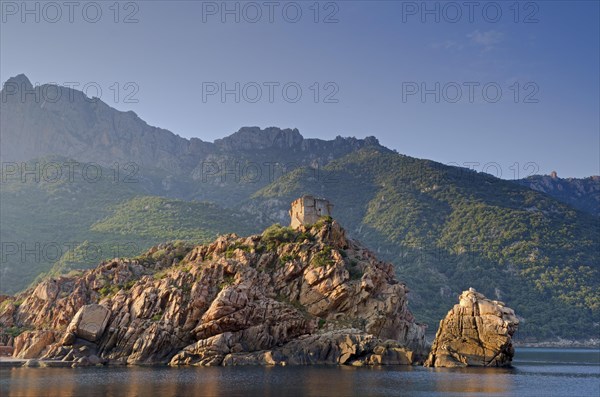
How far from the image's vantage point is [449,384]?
75562mm

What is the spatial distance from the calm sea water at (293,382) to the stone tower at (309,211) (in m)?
46.6

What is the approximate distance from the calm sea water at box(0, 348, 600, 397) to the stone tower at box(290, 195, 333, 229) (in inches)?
1836

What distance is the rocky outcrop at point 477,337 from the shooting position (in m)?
Result: 100

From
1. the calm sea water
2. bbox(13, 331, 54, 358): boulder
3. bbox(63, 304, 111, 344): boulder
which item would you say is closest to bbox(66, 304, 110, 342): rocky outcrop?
bbox(63, 304, 111, 344): boulder

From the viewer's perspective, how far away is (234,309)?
337ft

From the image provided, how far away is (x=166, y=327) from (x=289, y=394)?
144ft

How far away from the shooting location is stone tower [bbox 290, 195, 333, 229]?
136125 mm

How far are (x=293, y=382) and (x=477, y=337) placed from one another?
126ft

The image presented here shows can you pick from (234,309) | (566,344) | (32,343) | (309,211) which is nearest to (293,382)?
(234,309)

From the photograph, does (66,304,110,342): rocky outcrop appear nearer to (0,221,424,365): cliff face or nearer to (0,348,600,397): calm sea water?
(0,221,424,365): cliff face

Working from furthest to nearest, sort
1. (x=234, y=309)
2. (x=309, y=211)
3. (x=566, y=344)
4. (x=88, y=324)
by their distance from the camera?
(x=566, y=344), (x=309, y=211), (x=88, y=324), (x=234, y=309)

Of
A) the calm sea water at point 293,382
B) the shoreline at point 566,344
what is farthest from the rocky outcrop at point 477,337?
the shoreline at point 566,344

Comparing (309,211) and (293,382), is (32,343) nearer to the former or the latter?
(293,382)

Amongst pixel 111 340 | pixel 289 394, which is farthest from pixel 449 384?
pixel 111 340
